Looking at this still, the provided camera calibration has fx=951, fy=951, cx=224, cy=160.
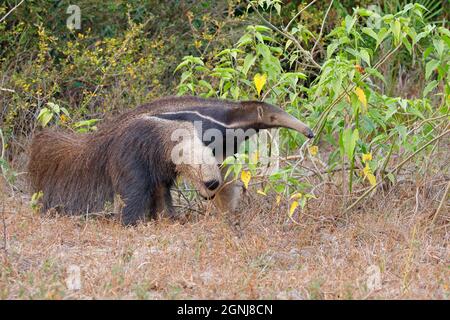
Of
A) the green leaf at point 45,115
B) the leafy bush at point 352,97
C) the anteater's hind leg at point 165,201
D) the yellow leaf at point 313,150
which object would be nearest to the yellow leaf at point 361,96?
the leafy bush at point 352,97

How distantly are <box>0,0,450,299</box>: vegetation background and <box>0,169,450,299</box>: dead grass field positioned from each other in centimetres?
2

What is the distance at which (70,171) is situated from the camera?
8.81 meters

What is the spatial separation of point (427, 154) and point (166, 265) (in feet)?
12.1

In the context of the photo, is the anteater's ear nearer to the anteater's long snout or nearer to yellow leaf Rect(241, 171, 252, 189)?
the anteater's long snout

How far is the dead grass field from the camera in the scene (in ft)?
19.2

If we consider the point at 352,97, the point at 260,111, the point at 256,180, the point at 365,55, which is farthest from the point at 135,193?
the point at 365,55

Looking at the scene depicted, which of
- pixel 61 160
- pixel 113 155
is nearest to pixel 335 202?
pixel 113 155

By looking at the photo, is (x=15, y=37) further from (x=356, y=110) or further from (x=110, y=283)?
(x=110, y=283)

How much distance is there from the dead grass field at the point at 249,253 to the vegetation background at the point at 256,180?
0.05 feet

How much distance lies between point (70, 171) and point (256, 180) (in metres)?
1.75

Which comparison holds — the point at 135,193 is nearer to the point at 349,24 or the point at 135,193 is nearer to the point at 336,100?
the point at 336,100

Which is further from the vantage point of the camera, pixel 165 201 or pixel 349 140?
pixel 165 201

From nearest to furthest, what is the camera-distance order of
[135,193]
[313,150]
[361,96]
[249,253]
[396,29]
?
[249,253]
[396,29]
[361,96]
[313,150]
[135,193]

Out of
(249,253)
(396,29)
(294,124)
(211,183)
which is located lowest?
(249,253)
